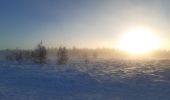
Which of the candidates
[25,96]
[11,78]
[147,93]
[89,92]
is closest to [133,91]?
[147,93]

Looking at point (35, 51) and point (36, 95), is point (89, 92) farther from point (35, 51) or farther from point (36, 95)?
point (35, 51)

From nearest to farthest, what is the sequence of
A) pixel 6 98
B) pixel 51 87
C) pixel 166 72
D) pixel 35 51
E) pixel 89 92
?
pixel 6 98, pixel 89 92, pixel 51 87, pixel 166 72, pixel 35 51

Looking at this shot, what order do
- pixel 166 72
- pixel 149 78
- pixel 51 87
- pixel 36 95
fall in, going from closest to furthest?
pixel 36 95
pixel 51 87
pixel 149 78
pixel 166 72

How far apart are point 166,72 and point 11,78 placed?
15.7 m

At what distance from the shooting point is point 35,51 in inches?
2539

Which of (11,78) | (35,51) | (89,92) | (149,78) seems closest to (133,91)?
(89,92)

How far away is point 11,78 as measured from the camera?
29469mm

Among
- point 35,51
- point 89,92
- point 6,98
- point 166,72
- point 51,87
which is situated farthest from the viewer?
point 35,51

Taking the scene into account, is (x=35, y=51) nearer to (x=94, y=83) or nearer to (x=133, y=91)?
(x=94, y=83)

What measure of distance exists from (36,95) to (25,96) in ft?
2.84

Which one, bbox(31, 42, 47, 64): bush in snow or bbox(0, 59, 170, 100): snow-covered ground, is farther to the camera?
bbox(31, 42, 47, 64): bush in snow

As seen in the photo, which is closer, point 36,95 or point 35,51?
point 36,95

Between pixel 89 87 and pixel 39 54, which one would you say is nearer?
pixel 89 87

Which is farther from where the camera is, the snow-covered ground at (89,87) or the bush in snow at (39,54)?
the bush in snow at (39,54)
